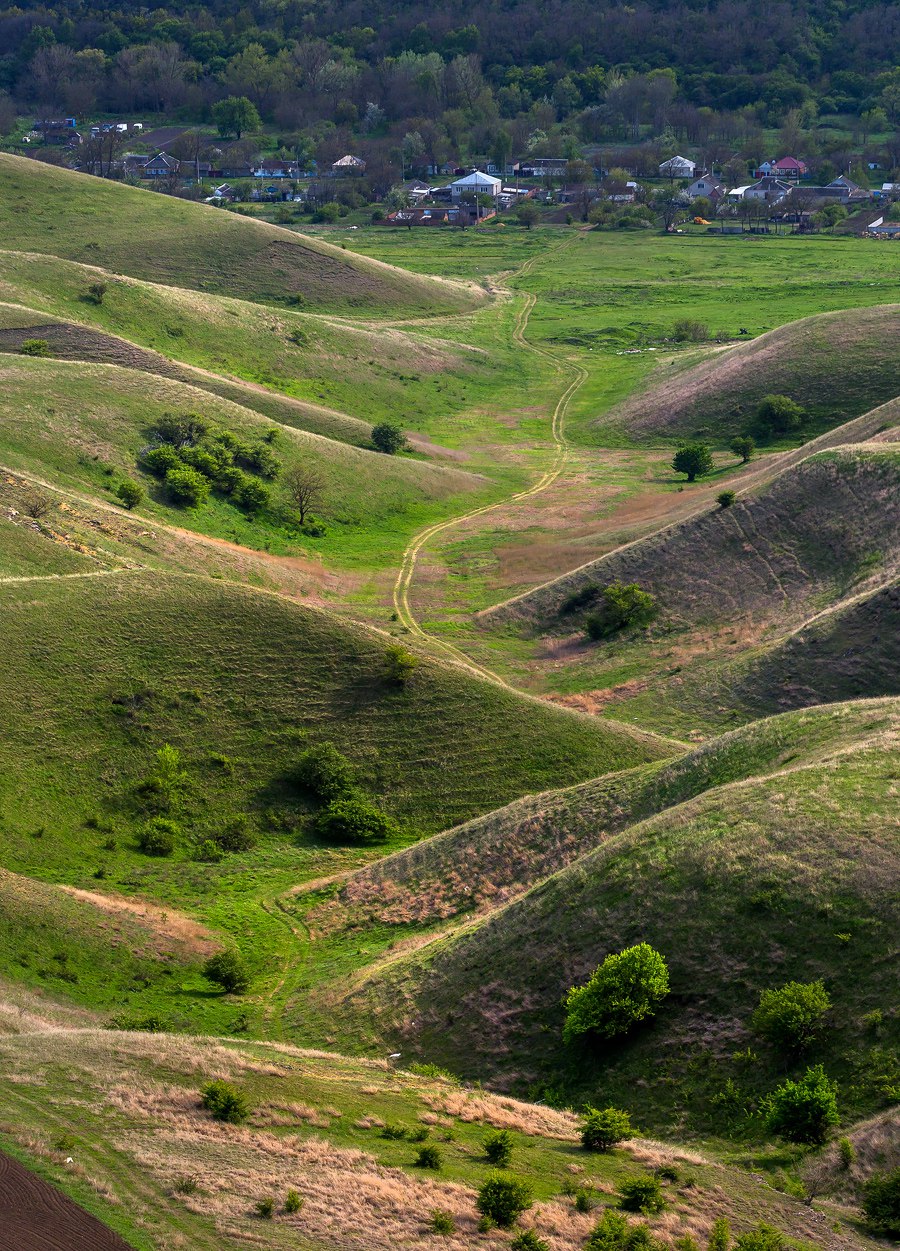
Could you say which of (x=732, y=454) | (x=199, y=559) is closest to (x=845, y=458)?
(x=732, y=454)

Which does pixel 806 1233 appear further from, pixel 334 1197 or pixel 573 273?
A: pixel 573 273

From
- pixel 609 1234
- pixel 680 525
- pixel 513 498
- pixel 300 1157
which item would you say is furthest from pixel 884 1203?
pixel 513 498

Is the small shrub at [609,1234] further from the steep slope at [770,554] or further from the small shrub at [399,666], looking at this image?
the steep slope at [770,554]

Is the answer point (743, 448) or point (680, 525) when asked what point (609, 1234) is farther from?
point (743, 448)

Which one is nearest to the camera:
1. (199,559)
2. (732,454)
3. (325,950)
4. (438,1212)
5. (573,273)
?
(438,1212)

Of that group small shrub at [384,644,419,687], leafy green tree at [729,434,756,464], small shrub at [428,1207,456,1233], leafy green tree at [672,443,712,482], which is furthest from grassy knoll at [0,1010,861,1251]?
leafy green tree at [729,434,756,464]

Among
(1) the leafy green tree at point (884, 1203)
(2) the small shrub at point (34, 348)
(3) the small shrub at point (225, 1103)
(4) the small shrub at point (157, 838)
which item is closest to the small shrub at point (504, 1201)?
(3) the small shrub at point (225, 1103)

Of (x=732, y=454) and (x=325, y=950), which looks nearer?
(x=325, y=950)
